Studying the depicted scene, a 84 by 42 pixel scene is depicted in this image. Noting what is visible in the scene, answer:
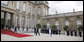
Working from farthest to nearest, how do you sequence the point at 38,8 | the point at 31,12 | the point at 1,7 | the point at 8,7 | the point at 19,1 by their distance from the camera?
the point at 38,8 < the point at 31,12 < the point at 19,1 < the point at 8,7 < the point at 1,7

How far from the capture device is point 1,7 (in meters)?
15.4

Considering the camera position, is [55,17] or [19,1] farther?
[55,17]

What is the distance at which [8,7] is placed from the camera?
16750 millimetres

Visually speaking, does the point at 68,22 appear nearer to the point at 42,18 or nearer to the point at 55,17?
the point at 55,17

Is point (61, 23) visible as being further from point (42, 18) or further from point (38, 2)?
point (38, 2)

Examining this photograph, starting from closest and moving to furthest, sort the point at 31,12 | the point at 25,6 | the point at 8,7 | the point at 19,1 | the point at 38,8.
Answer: the point at 8,7, the point at 19,1, the point at 25,6, the point at 31,12, the point at 38,8

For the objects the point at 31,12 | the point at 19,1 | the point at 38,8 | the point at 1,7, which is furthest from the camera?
the point at 38,8

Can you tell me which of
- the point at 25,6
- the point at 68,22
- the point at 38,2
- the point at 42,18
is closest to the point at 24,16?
A: the point at 25,6

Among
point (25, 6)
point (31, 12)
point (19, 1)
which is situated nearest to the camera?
point (19, 1)

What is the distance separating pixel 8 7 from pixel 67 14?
13.8 m

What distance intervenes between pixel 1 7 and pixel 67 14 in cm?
1500

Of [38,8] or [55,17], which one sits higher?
[38,8]

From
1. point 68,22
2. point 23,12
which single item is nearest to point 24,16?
point 23,12

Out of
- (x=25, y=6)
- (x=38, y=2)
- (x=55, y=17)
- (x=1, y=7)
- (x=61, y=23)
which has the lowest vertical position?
(x=61, y=23)
